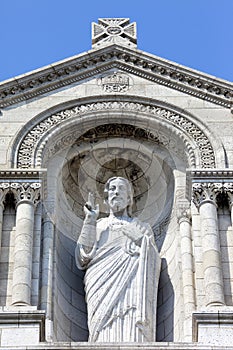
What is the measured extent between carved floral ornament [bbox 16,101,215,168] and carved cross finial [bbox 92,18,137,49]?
191cm

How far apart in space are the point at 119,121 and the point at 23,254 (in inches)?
150

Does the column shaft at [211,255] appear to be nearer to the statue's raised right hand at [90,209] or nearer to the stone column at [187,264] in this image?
the stone column at [187,264]

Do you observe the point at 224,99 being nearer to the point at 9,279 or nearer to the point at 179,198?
the point at 179,198

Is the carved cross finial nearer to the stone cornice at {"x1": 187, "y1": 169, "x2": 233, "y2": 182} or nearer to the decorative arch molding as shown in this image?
the decorative arch molding

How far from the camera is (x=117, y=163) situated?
23766 mm

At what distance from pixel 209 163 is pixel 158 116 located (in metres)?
1.55

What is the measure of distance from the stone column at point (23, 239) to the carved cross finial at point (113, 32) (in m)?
4.24

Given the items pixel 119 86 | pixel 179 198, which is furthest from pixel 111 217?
pixel 119 86

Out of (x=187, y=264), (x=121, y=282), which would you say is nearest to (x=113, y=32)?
(x=187, y=264)

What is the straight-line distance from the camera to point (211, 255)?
67.3 ft

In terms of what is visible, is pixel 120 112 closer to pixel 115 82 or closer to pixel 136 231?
pixel 115 82

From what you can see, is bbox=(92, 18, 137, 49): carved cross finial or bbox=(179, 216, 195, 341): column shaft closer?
bbox=(179, 216, 195, 341): column shaft

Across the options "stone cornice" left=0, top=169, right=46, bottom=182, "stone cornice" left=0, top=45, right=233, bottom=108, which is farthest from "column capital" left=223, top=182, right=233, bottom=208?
"stone cornice" left=0, top=169, right=46, bottom=182

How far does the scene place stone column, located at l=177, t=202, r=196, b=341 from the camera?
66.4 feet
